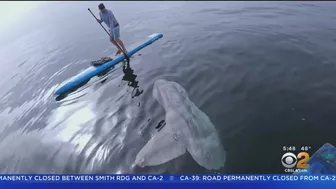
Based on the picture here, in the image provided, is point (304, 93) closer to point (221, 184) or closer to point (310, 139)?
point (310, 139)

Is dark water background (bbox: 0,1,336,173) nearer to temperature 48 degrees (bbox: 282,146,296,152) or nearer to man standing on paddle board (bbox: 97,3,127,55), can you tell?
temperature 48 degrees (bbox: 282,146,296,152)

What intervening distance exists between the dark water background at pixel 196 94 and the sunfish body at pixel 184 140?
223mm

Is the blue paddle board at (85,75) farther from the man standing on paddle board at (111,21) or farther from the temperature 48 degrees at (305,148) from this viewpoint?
the temperature 48 degrees at (305,148)

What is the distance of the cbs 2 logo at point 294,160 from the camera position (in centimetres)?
594

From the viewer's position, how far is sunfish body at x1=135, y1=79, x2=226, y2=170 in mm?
6902

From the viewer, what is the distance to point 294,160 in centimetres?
605

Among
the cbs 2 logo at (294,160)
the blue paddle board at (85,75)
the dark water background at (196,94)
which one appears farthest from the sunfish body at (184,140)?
the blue paddle board at (85,75)

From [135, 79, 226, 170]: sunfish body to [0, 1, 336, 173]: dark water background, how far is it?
22cm

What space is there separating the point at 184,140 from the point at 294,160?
2.81 meters

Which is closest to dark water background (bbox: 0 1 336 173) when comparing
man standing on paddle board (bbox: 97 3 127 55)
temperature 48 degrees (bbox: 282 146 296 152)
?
temperature 48 degrees (bbox: 282 146 296 152)

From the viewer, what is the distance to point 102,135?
326 inches

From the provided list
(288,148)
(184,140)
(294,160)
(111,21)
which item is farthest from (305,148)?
(111,21)

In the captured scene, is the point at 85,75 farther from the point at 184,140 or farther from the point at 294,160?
the point at 294,160

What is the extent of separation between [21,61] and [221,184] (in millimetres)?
17285
